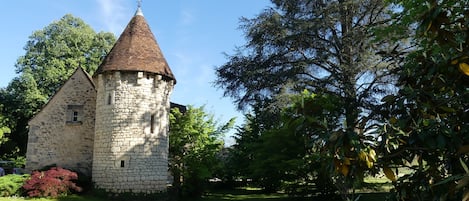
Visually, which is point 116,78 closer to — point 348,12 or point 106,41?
point 348,12

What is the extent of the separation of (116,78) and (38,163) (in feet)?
23.8

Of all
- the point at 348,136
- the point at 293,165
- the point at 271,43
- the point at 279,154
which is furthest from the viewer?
the point at 271,43

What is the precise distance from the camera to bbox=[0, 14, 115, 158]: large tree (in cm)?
3181

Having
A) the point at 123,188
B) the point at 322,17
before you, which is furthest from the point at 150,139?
the point at 322,17

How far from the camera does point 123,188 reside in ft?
59.0

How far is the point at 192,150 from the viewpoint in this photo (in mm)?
21547

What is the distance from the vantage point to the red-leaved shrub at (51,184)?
17.5 metres

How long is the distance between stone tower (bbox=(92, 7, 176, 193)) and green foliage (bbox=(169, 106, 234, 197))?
1.98 metres

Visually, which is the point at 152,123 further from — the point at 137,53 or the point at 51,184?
the point at 51,184

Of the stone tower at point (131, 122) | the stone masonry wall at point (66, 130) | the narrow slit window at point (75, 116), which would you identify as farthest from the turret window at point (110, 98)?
the narrow slit window at point (75, 116)

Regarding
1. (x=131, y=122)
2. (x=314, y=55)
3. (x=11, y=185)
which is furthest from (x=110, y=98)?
(x=314, y=55)

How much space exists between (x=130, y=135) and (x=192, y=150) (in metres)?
4.08

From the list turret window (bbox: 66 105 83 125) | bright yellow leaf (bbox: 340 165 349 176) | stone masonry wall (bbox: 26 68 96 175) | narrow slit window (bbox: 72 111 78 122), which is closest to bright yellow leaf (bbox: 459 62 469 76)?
bright yellow leaf (bbox: 340 165 349 176)

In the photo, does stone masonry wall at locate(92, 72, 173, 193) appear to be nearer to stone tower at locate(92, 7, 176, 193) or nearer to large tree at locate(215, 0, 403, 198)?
stone tower at locate(92, 7, 176, 193)
